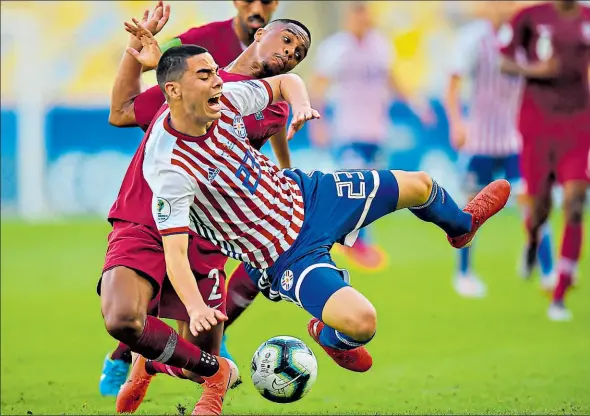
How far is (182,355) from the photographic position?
5.62 meters

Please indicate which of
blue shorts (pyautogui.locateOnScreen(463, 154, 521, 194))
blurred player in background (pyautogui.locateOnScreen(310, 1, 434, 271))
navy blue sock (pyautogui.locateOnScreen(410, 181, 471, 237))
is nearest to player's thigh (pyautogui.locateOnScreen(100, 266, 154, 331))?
navy blue sock (pyautogui.locateOnScreen(410, 181, 471, 237))

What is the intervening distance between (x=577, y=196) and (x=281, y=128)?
12.0 ft

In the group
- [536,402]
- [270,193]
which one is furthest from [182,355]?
[536,402]

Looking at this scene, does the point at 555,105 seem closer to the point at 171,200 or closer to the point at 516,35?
the point at 516,35

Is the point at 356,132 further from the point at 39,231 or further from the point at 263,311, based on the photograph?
the point at 39,231

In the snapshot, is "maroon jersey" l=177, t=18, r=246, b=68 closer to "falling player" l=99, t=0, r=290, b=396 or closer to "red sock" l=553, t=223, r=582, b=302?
"falling player" l=99, t=0, r=290, b=396

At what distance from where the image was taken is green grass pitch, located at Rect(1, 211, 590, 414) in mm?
6375

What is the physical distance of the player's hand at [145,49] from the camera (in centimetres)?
602

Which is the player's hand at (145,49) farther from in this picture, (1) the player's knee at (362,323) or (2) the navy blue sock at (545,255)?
(2) the navy blue sock at (545,255)

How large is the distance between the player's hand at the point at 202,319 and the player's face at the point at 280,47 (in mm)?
1549

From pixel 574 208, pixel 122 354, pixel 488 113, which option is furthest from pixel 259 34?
pixel 488 113

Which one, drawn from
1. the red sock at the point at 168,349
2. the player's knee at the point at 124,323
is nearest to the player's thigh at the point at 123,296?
the player's knee at the point at 124,323

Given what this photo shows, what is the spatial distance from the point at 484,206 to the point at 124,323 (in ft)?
7.14

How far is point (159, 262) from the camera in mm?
5723
